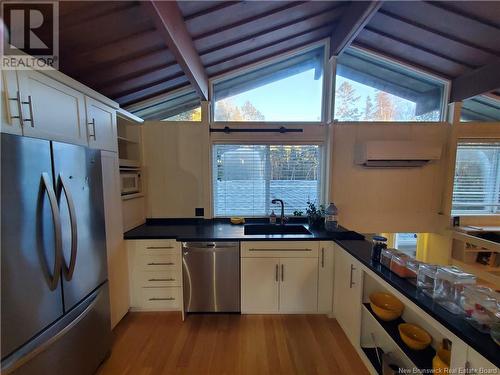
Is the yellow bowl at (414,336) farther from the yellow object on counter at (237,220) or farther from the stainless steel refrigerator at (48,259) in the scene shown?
the stainless steel refrigerator at (48,259)

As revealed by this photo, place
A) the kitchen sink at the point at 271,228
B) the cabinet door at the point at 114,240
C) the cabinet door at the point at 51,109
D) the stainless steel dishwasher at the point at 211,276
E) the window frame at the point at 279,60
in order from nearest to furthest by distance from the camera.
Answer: the cabinet door at the point at 51,109 → the cabinet door at the point at 114,240 → the stainless steel dishwasher at the point at 211,276 → the kitchen sink at the point at 271,228 → the window frame at the point at 279,60

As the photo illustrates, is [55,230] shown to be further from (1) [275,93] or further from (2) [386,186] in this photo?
(2) [386,186]

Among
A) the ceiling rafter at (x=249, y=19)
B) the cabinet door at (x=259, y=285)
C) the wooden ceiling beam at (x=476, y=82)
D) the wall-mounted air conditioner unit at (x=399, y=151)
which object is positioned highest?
the ceiling rafter at (x=249, y=19)

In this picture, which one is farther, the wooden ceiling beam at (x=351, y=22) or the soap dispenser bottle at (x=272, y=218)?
the soap dispenser bottle at (x=272, y=218)

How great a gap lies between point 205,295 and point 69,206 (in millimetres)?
1504

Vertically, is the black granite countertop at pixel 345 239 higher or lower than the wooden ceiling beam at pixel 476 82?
lower

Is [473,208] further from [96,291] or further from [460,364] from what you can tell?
[96,291]

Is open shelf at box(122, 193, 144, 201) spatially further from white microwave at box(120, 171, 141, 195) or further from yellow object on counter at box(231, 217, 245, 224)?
yellow object on counter at box(231, 217, 245, 224)

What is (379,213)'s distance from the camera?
2.96 m

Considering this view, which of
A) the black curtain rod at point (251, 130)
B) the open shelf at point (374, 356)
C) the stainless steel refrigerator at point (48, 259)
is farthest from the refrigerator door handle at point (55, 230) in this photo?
the open shelf at point (374, 356)

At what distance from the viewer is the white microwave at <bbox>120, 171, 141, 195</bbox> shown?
7.93 ft

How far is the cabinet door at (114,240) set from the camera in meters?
1.95

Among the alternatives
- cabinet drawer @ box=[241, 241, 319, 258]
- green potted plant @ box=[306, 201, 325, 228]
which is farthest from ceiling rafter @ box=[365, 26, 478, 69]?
cabinet drawer @ box=[241, 241, 319, 258]

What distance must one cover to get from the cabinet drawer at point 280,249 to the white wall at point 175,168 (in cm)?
93
